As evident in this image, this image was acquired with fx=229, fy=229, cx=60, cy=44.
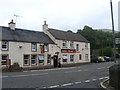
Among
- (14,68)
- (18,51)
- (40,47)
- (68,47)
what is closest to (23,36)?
(40,47)

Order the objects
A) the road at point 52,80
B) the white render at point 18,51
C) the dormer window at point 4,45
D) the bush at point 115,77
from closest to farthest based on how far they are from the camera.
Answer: the bush at point 115,77
the road at point 52,80
the dormer window at point 4,45
the white render at point 18,51

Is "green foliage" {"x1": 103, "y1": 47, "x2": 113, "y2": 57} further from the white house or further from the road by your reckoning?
the road

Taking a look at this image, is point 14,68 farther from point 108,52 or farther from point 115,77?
point 108,52

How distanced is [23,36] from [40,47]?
3.26m

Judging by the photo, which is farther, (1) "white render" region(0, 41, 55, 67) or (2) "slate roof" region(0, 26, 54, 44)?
(2) "slate roof" region(0, 26, 54, 44)

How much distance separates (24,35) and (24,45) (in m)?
2.71

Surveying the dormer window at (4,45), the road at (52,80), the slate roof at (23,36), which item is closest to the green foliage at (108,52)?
the slate roof at (23,36)

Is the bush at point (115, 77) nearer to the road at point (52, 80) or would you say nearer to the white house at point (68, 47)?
the road at point (52, 80)

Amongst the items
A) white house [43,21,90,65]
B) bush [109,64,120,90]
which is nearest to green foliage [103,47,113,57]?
white house [43,21,90,65]

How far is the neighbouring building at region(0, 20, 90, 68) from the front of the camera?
32.8 meters

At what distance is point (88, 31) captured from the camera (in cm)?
7469

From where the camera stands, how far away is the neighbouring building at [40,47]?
32812mm

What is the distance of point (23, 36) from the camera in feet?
120

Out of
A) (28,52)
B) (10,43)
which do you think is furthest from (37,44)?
(10,43)
